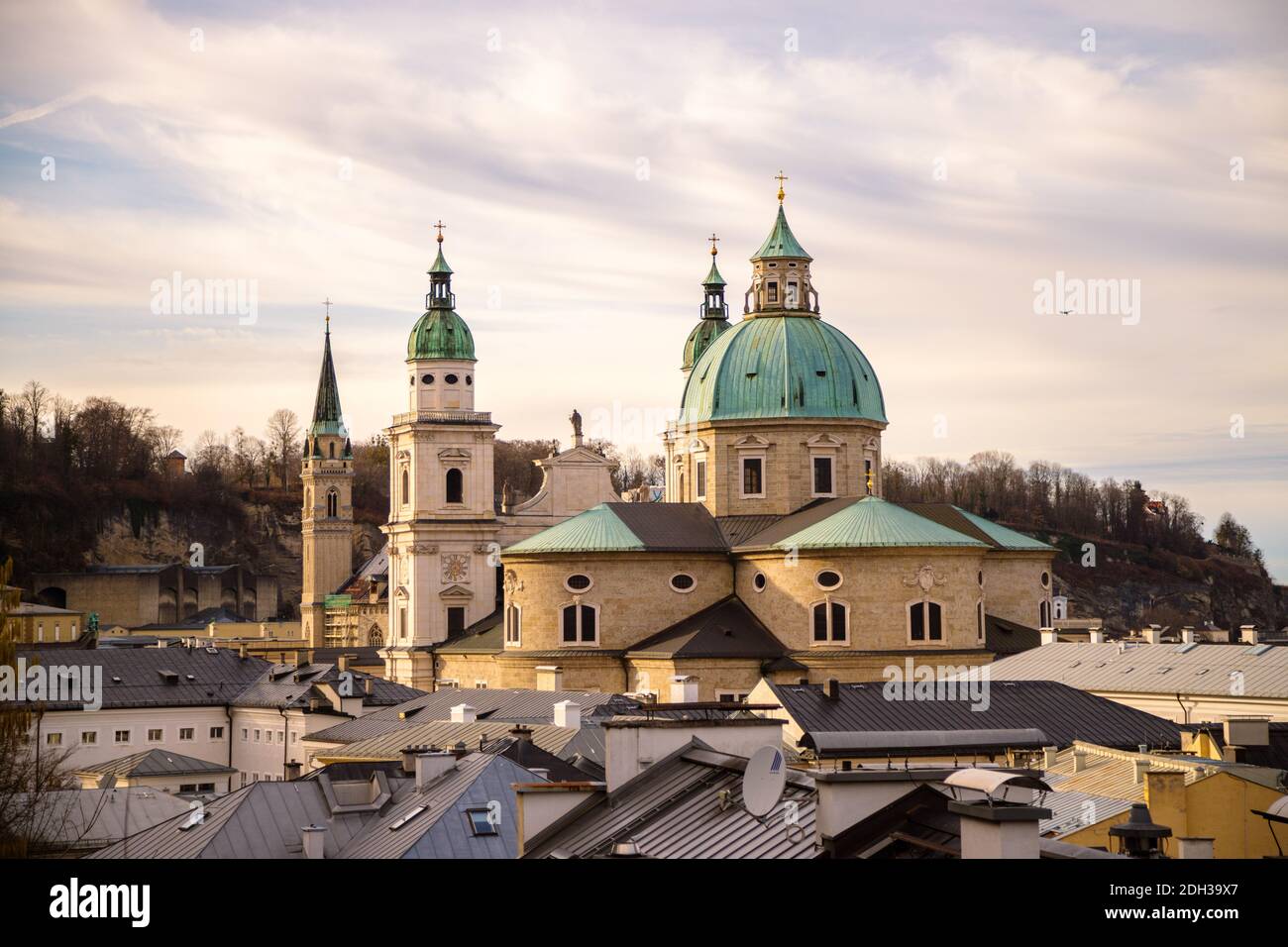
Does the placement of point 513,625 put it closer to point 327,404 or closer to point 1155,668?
point 1155,668

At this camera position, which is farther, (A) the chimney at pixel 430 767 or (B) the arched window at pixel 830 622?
(B) the arched window at pixel 830 622

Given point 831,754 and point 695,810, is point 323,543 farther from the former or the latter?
point 695,810

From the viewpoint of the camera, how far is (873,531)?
5797 cm

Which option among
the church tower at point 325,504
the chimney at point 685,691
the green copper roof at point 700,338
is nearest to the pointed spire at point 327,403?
the church tower at point 325,504

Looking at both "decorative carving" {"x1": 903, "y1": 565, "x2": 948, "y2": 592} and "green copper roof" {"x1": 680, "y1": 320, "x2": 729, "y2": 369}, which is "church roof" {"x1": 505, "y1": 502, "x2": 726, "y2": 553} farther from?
"green copper roof" {"x1": 680, "y1": 320, "x2": 729, "y2": 369}

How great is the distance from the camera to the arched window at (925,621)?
5734 cm

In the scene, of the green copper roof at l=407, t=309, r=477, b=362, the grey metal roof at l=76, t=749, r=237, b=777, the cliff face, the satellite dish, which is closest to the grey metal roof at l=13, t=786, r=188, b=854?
the grey metal roof at l=76, t=749, r=237, b=777

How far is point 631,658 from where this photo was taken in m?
60.1

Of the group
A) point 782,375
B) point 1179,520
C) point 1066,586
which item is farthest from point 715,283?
point 1179,520

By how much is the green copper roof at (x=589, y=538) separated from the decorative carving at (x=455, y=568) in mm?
19482

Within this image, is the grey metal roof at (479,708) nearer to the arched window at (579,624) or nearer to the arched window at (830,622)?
the arched window at (579,624)

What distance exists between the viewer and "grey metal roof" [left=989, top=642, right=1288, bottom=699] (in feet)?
175

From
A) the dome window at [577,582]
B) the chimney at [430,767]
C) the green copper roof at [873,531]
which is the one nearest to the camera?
the chimney at [430,767]
